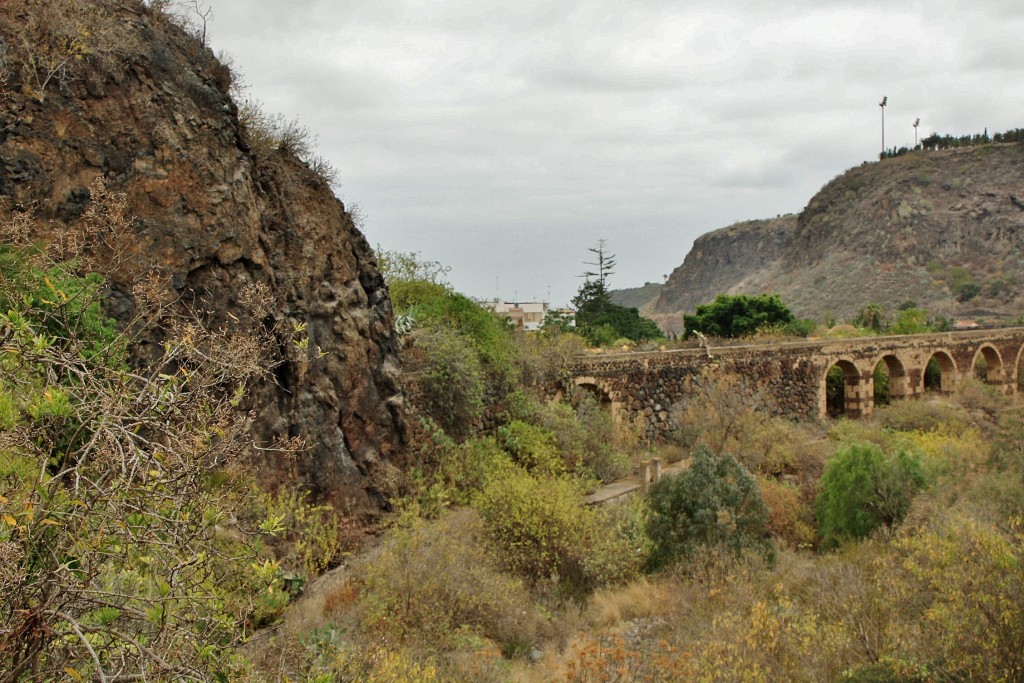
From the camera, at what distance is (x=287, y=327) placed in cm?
920

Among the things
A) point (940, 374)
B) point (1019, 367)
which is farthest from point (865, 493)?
point (1019, 367)

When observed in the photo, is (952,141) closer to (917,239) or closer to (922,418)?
(917,239)

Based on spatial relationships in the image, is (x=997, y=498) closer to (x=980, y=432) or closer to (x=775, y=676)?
(x=775, y=676)

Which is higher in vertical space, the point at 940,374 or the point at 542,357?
the point at 542,357

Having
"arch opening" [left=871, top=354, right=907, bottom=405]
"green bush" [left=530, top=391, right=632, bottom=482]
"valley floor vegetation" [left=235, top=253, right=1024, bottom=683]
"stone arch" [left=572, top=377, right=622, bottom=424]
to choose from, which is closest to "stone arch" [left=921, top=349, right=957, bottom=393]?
"arch opening" [left=871, top=354, right=907, bottom=405]

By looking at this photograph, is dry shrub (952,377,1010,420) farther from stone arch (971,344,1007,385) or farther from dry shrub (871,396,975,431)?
stone arch (971,344,1007,385)

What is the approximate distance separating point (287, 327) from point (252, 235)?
119cm

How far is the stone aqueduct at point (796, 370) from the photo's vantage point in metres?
17.2

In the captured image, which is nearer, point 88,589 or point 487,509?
point 88,589

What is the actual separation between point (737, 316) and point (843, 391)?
11.6 m

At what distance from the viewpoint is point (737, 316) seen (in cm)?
3644

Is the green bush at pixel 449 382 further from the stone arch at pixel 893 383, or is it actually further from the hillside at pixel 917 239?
the hillside at pixel 917 239

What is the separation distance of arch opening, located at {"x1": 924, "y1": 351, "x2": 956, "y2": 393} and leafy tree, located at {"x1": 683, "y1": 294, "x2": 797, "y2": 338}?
677 centimetres

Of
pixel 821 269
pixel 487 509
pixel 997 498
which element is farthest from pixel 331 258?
pixel 821 269
